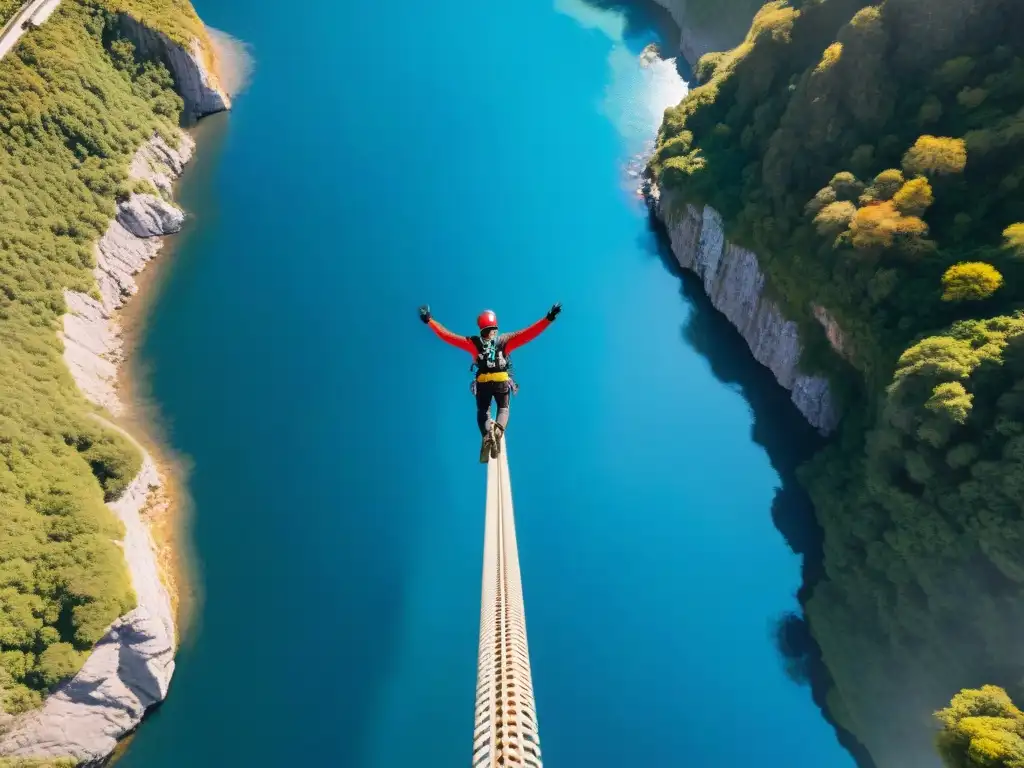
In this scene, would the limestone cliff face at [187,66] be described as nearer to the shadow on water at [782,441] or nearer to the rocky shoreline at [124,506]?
the rocky shoreline at [124,506]

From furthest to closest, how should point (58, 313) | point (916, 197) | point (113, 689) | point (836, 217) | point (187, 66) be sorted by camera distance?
point (187, 66), point (58, 313), point (836, 217), point (916, 197), point (113, 689)

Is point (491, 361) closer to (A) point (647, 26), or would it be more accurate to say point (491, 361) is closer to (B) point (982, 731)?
(B) point (982, 731)

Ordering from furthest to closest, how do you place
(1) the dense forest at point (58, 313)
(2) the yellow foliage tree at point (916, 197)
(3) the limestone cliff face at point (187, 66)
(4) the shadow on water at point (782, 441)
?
(3) the limestone cliff face at point (187, 66) → (4) the shadow on water at point (782, 441) → (2) the yellow foliage tree at point (916, 197) → (1) the dense forest at point (58, 313)

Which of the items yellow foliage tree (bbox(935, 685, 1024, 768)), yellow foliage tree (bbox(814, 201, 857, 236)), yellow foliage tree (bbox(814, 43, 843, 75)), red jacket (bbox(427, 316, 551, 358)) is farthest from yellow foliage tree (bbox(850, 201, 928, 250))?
red jacket (bbox(427, 316, 551, 358))

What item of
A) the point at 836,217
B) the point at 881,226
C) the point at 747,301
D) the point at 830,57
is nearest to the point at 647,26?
the point at 830,57

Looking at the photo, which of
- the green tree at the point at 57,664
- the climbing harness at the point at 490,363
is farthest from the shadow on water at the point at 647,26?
the green tree at the point at 57,664

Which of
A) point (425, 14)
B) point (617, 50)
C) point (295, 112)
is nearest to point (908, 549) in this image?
point (617, 50)
